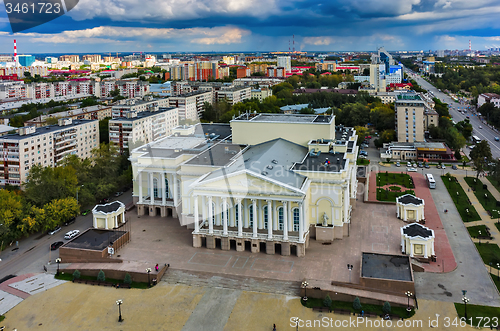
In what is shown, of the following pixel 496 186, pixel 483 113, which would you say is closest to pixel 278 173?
pixel 496 186

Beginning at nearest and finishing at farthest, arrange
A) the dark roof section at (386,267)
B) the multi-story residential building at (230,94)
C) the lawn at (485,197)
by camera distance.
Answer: the dark roof section at (386,267) → the lawn at (485,197) → the multi-story residential building at (230,94)

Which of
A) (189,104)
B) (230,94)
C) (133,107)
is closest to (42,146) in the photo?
(133,107)

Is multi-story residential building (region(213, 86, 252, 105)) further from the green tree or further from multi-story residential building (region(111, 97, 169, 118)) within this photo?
the green tree

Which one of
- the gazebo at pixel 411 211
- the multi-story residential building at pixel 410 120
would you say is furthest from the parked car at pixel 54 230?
the multi-story residential building at pixel 410 120

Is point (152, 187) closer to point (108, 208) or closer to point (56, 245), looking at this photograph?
point (108, 208)

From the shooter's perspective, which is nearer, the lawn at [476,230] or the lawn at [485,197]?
the lawn at [476,230]

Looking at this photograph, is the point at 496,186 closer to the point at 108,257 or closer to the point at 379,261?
the point at 379,261

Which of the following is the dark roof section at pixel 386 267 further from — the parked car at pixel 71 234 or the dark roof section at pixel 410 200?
the parked car at pixel 71 234
